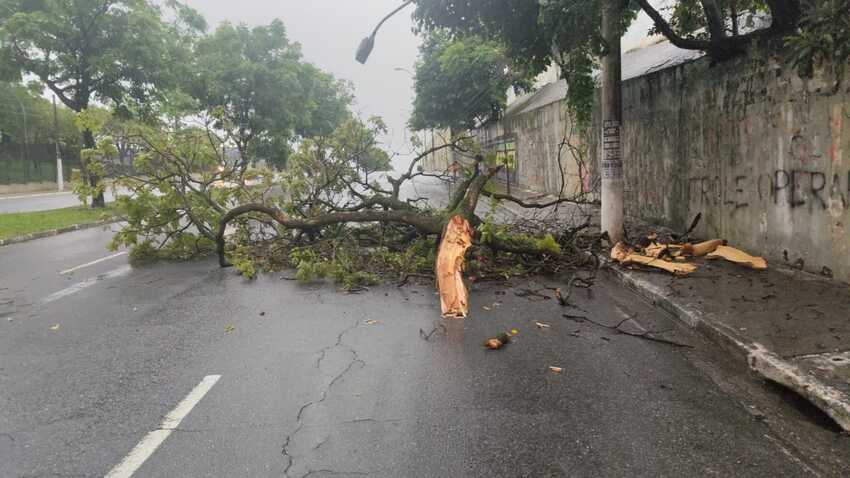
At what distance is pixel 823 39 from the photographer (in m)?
5.68

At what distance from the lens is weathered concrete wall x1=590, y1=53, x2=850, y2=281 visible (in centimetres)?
620

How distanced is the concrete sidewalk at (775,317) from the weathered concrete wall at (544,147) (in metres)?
9.02

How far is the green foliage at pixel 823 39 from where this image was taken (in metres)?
5.51

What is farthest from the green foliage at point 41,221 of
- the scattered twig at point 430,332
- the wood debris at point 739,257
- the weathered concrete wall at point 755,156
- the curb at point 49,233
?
the wood debris at point 739,257

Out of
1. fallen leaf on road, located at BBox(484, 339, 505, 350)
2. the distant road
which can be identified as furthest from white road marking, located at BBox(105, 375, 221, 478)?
the distant road

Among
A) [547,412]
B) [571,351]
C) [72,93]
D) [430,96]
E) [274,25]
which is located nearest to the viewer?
[547,412]

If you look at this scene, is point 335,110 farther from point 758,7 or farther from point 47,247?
point 758,7

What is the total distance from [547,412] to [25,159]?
165 feet

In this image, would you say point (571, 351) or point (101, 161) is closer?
point (571, 351)

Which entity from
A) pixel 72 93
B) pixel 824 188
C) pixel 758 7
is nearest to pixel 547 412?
pixel 824 188

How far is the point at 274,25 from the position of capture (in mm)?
33188

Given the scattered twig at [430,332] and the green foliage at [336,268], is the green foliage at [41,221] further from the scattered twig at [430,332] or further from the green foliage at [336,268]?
the scattered twig at [430,332]

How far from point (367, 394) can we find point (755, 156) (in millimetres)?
6065


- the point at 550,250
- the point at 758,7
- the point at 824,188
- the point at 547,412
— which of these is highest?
the point at 758,7
